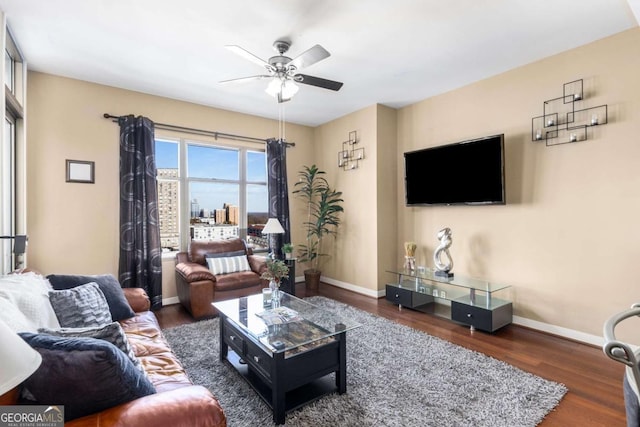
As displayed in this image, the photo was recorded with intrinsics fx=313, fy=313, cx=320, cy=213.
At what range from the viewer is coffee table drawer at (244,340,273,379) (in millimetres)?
2047

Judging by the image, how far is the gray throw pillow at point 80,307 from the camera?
2080mm

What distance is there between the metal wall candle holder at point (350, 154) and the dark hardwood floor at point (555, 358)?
2266mm

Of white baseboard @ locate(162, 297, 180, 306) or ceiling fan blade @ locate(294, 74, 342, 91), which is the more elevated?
ceiling fan blade @ locate(294, 74, 342, 91)

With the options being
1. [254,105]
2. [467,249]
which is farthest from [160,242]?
[467,249]

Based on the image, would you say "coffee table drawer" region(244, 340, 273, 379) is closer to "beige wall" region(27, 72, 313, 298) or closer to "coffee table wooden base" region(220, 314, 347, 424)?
"coffee table wooden base" region(220, 314, 347, 424)

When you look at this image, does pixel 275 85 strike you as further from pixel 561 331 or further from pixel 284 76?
pixel 561 331

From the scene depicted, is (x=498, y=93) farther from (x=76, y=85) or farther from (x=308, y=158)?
(x=76, y=85)

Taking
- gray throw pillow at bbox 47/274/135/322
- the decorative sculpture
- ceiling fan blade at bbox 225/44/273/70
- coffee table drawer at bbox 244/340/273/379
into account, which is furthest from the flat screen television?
gray throw pillow at bbox 47/274/135/322

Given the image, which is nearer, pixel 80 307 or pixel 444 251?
pixel 80 307

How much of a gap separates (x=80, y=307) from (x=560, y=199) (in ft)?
14.2

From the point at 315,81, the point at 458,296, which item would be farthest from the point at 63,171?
the point at 458,296

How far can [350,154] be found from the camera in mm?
5133

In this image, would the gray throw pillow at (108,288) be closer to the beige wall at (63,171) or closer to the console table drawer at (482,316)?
the beige wall at (63,171)

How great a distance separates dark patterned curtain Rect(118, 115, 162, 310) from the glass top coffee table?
196 centimetres
